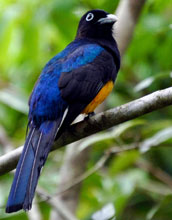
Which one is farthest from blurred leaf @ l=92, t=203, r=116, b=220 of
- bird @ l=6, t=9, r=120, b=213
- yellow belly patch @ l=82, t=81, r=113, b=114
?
yellow belly patch @ l=82, t=81, r=113, b=114

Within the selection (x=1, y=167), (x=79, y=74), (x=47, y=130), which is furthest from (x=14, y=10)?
(x=1, y=167)

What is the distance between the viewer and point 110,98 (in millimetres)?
6195

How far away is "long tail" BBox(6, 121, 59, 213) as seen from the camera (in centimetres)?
353

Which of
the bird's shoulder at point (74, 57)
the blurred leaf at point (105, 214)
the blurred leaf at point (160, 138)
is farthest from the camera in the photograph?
the bird's shoulder at point (74, 57)

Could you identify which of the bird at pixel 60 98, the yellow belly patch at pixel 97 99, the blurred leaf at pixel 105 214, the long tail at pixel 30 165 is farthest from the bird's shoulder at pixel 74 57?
the blurred leaf at pixel 105 214

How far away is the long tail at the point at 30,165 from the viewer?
11.6 feet

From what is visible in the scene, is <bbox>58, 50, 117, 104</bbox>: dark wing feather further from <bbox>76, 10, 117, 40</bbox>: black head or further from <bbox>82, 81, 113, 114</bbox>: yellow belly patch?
<bbox>76, 10, 117, 40</bbox>: black head

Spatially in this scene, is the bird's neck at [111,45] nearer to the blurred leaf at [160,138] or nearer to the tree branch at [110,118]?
the blurred leaf at [160,138]

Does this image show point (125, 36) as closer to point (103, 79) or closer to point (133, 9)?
point (133, 9)

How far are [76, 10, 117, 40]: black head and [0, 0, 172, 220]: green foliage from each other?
0.11m

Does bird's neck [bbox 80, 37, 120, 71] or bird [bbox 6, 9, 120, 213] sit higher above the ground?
bird's neck [bbox 80, 37, 120, 71]

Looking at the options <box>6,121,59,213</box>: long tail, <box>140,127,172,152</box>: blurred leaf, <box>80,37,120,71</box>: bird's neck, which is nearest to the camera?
<box>6,121,59,213</box>: long tail

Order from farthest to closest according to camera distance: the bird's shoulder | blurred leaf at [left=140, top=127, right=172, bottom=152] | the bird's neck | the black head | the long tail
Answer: the black head → the bird's neck → the bird's shoulder → blurred leaf at [left=140, top=127, right=172, bottom=152] → the long tail

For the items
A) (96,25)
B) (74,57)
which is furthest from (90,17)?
(74,57)
